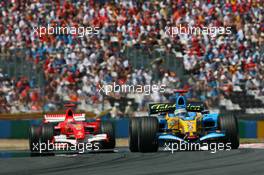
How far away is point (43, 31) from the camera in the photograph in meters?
28.6

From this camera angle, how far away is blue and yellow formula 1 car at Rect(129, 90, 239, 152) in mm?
15562

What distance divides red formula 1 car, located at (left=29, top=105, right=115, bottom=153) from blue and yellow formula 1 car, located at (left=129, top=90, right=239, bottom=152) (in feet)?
3.97

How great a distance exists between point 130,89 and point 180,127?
10524 millimetres

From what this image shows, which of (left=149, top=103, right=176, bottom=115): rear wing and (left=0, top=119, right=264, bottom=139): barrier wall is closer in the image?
(left=149, top=103, right=176, bottom=115): rear wing

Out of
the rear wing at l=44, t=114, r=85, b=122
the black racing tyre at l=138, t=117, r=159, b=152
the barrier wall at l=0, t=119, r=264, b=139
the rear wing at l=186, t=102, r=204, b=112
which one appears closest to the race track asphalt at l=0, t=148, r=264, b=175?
the black racing tyre at l=138, t=117, r=159, b=152

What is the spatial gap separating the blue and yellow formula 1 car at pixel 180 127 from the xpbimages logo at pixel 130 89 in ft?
31.5

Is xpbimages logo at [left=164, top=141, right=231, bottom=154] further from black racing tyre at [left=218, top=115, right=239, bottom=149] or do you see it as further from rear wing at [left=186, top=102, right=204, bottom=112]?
rear wing at [left=186, top=102, right=204, bottom=112]

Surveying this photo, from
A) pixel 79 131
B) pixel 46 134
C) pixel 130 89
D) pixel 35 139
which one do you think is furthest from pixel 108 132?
pixel 130 89

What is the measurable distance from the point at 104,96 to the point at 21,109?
290 centimetres

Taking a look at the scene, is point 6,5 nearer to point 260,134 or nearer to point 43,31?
point 43,31

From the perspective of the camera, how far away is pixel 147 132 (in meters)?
15.5

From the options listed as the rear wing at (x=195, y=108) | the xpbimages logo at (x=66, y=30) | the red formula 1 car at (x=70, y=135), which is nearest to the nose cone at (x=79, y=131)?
the red formula 1 car at (x=70, y=135)

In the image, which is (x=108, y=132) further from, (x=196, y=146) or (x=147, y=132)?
(x=196, y=146)

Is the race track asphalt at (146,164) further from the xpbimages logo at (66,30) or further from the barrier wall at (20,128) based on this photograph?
the xpbimages logo at (66,30)
